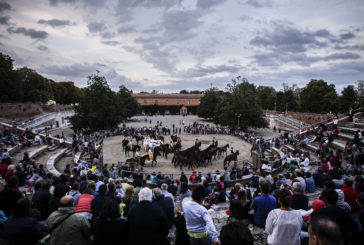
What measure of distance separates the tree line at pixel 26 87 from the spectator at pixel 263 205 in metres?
36.4

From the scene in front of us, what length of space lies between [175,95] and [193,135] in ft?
207

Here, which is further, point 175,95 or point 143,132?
point 175,95

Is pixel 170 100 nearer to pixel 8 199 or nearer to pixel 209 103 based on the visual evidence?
pixel 209 103

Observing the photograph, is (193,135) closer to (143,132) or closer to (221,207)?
(143,132)

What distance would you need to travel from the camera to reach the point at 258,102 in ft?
133

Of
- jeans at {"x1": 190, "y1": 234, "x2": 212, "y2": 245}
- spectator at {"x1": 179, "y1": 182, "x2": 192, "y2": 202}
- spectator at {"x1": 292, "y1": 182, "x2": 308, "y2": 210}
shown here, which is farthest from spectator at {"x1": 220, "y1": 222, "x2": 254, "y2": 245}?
spectator at {"x1": 179, "y1": 182, "x2": 192, "y2": 202}

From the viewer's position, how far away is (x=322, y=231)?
6.28ft

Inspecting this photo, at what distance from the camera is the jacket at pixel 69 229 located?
3.16 metres

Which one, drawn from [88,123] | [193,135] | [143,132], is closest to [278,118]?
[193,135]

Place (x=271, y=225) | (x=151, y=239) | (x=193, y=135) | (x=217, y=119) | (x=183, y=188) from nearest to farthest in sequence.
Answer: (x=151, y=239)
(x=271, y=225)
(x=183, y=188)
(x=193, y=135)
(x=217, y=119)

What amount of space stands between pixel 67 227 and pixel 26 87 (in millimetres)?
63938

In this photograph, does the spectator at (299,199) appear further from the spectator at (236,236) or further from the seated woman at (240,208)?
the spectator at (236,236)

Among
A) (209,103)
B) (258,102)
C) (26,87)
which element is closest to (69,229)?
(258,102)

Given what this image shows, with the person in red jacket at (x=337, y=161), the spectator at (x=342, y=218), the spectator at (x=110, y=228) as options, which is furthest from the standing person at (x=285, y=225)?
the person in red jacket at (x=337, y=161)
